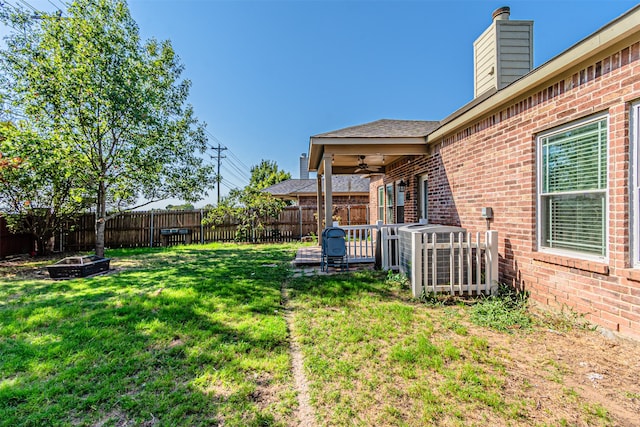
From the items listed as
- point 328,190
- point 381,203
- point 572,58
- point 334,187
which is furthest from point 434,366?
point 334,187

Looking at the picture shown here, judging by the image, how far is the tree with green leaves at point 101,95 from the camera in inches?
303

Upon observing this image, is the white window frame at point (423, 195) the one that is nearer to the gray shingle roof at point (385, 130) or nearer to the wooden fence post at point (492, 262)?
the gray shingle roof at point (385, 130)

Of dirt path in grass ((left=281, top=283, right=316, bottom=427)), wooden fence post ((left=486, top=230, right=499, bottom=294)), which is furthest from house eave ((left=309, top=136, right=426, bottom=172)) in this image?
dirt path in grass ((left=281, top=283, right=316, bottom=427))

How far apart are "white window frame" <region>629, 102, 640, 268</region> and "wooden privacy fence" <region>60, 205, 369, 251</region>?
501 inches

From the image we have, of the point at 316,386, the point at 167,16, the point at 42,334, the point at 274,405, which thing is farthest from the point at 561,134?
the point at 167,16

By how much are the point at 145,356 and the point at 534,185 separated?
17.3 feet

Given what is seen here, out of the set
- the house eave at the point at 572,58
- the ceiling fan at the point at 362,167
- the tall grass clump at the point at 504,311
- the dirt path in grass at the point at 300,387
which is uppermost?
the house eave at the point at 572,58

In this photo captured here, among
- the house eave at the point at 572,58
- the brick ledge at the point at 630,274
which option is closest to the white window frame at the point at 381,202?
the house eave at the point at 572,58

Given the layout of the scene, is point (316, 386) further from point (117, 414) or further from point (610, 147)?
point (610, 147)

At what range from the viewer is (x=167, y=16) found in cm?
877

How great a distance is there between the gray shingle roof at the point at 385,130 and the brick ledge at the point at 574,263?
4.25 m

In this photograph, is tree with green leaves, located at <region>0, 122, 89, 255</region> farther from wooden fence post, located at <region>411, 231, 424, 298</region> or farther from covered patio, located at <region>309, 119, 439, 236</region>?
wooden fence post, located at <region>411, 231, 424, 298</region>

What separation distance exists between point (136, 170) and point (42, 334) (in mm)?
6999

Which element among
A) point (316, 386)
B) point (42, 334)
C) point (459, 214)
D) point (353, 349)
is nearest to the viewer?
point (316, 386)
